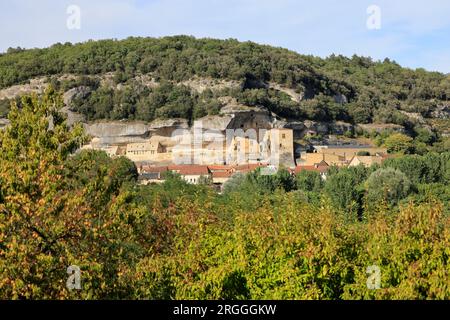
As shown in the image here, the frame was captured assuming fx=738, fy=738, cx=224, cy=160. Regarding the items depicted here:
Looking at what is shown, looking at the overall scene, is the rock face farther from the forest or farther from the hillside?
the forest

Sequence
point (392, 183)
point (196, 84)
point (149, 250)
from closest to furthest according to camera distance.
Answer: point (149, 250)
point (392, 183)
point (196, 84)

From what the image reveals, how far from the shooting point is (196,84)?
315 ft

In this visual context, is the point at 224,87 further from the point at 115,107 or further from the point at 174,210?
the point at 174,210

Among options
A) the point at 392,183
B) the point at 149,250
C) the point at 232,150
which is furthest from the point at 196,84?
the point at 149,250

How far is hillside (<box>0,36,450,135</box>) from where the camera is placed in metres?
91.2

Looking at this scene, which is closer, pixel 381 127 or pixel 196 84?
pixel 196 84

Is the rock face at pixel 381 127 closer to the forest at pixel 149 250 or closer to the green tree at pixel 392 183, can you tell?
the green tree at pixel 392 183

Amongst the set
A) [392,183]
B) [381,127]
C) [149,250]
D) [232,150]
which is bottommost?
[392,183]

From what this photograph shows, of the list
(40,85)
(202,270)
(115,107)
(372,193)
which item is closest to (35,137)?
(202,270)

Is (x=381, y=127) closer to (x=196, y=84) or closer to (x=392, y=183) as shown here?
(x=196, y=84)

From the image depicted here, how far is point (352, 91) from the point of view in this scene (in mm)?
118125

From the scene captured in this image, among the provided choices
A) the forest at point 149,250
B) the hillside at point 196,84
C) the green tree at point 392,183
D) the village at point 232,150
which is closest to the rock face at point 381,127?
the hillside at point 196,84

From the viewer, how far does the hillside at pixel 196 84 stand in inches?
3593

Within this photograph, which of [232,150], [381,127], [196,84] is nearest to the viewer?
[232,150]
